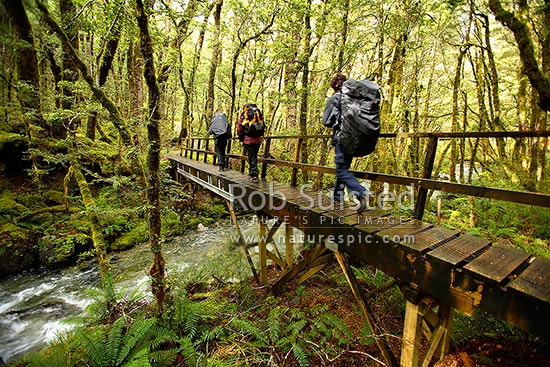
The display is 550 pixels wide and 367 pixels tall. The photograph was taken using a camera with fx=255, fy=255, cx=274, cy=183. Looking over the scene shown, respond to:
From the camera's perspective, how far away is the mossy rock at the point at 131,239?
9.21 m

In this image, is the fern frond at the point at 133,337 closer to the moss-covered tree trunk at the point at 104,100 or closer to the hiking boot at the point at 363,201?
the moss-covered tree trunk at the point at 104,100

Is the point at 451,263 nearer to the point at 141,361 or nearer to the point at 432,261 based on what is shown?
the point at 432,261

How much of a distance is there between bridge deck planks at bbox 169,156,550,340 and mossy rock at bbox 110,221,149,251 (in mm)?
7899

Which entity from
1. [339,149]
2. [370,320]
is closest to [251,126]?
[339,149]

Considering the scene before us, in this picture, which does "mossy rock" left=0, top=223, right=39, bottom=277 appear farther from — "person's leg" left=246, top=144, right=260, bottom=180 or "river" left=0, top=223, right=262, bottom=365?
"person's leg" left=246, top=144, right=260, bottom=180

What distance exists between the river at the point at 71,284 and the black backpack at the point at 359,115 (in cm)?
480

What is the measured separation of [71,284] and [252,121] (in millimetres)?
6940

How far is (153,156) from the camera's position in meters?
3.70

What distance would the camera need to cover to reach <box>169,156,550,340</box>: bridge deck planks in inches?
78.3

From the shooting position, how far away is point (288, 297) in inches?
210

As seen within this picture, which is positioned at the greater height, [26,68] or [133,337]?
[26,68]

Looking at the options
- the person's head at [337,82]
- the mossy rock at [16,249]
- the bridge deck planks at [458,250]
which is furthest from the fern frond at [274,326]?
the mossy rock at [16,249]

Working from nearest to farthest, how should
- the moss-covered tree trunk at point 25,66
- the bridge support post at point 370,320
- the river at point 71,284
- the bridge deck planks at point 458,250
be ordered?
the bridge deck planks at point 458,250, the bridge support post at point 370,320, the river at point 71,284, the moss-covered tree trunk at point 25,66

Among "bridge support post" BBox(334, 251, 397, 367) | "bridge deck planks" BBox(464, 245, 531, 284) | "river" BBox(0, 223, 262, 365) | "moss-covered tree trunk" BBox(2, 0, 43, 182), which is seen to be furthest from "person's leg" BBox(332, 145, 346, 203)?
"moss-covered tree trunk" BBox(2, 0, 43, 182)
